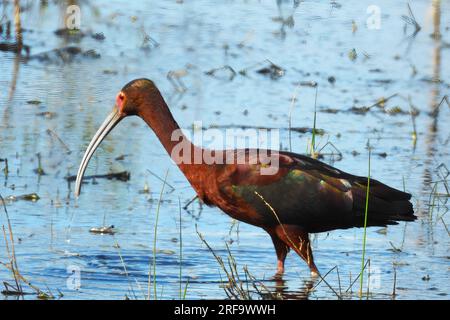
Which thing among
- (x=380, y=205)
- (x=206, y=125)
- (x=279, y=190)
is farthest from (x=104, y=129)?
(x=206, y=125)

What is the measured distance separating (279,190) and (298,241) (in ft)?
0.98

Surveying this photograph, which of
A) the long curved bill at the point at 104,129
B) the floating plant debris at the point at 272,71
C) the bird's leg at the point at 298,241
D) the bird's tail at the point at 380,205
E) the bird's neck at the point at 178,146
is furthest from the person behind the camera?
the floating plant debris at the point at 272,71

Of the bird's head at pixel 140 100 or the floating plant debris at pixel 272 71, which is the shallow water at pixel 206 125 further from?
the bird's head at pixel 140 100

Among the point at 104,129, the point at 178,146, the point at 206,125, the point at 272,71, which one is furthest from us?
the point at 272,71

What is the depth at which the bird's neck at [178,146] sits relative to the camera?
732 centimetres

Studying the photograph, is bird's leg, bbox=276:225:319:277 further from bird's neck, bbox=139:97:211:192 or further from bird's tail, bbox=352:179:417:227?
bird's neck, bbox=139:97:211:192

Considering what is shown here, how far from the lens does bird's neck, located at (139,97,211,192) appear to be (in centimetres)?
732

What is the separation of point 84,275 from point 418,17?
883 centimetres

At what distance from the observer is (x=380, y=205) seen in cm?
756

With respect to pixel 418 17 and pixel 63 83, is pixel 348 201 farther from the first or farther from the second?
pixel 418 17

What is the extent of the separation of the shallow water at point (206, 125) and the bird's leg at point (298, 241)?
0.14 m

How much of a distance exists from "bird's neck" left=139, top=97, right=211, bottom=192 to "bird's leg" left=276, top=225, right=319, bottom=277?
0.52 metres

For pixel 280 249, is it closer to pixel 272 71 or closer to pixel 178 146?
pixel 178 146

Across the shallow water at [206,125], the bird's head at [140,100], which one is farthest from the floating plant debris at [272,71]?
the bird's head at [140,100]
